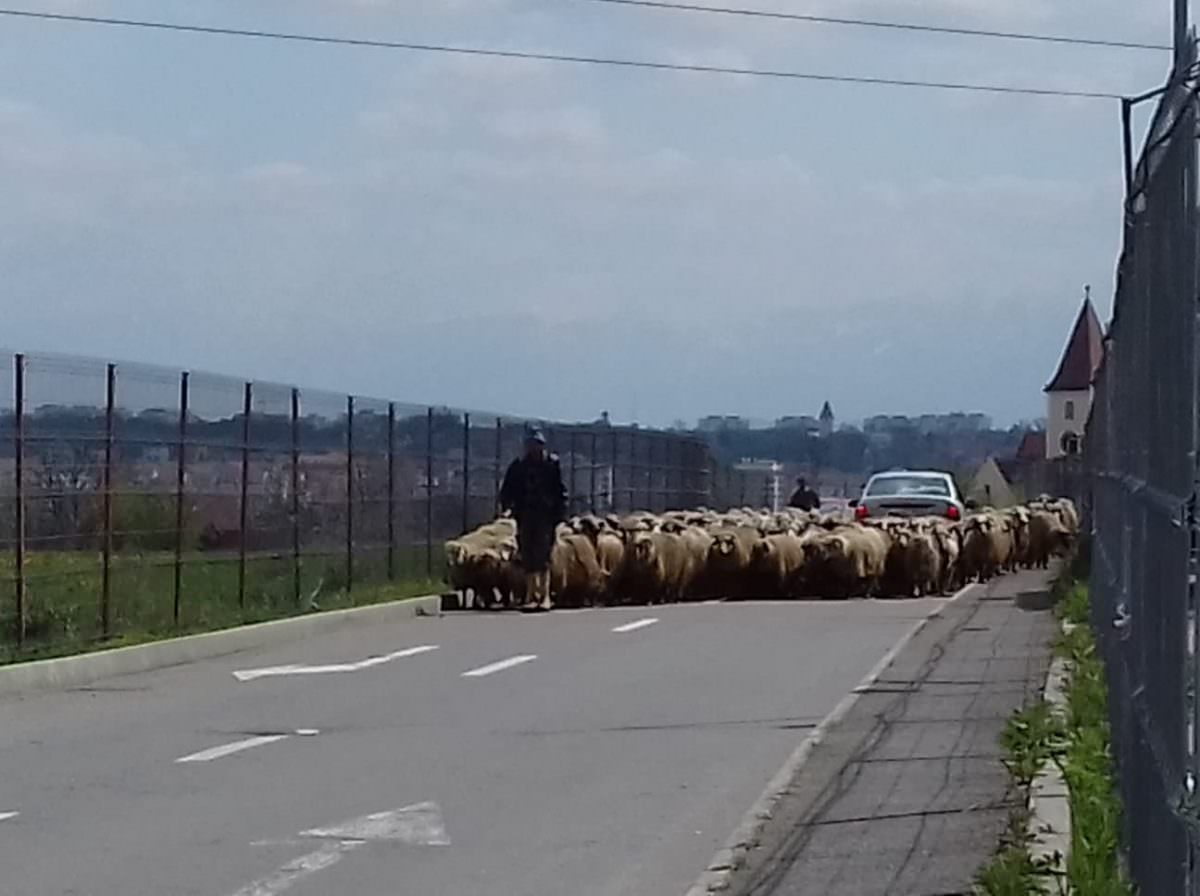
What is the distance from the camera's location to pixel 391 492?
29438 mm

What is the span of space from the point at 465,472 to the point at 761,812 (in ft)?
74.2

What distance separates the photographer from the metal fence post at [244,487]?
23656 millimetres

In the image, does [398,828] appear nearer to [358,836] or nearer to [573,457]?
[358,836]

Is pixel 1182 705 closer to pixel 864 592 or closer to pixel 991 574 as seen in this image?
pixel 864 592

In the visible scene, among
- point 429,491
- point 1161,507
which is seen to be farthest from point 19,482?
point 1161,507

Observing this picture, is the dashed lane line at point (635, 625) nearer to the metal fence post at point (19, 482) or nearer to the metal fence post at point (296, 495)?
the metal fence post at point (296, 495)

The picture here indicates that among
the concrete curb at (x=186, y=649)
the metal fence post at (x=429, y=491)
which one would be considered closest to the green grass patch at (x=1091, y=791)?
the concrete curb at (x=186, y=649)

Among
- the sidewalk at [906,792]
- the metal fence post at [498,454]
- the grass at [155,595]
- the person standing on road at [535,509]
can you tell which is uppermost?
the metal fence post at [498,454]

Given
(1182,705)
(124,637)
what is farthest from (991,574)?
(1182,705)

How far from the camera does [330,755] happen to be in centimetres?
1306

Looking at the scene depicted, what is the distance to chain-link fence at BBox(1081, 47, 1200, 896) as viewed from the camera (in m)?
4.64

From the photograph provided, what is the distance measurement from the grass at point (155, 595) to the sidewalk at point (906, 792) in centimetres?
683

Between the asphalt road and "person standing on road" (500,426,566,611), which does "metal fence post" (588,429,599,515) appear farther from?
the asphalt road

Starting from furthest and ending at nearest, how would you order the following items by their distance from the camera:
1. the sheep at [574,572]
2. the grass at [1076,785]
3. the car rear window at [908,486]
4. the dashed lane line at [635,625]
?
the car rear window at [908,486] → the sheep at [574,572] → the dashed lane line at [635,625] → the grass at [1076,785]
